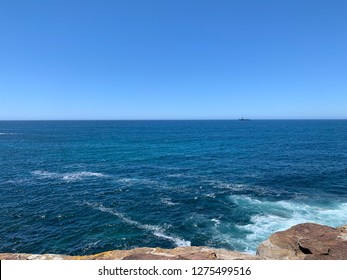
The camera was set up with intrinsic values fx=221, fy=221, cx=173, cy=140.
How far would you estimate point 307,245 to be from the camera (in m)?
14.2

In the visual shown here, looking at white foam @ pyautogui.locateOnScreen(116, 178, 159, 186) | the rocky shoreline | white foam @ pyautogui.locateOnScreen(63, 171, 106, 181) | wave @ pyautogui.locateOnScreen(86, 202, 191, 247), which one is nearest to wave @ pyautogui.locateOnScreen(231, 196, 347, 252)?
wave @ pyautogui.locateOnScreen(86, 202, 191, 247)

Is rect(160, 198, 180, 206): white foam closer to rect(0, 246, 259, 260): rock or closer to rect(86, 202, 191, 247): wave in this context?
rect(86, 202, 191, 247): wave

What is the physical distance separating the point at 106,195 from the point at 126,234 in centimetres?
1385

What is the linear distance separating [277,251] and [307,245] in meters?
1.92

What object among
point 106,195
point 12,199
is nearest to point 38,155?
point 12,199

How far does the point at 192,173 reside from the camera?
54531 millimetres

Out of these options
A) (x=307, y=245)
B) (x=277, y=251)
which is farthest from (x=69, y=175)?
(x=307, y=245)

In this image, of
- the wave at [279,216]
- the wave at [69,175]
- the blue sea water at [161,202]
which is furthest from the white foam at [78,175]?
the wave at [279,216]

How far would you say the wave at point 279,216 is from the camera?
2808cm

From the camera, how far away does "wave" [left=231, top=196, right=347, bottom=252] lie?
2808 centimetres

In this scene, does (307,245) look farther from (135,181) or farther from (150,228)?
(135,181)

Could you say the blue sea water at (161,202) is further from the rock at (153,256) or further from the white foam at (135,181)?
the rock at (153,256)

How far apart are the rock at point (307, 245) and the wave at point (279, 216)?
978 cm
